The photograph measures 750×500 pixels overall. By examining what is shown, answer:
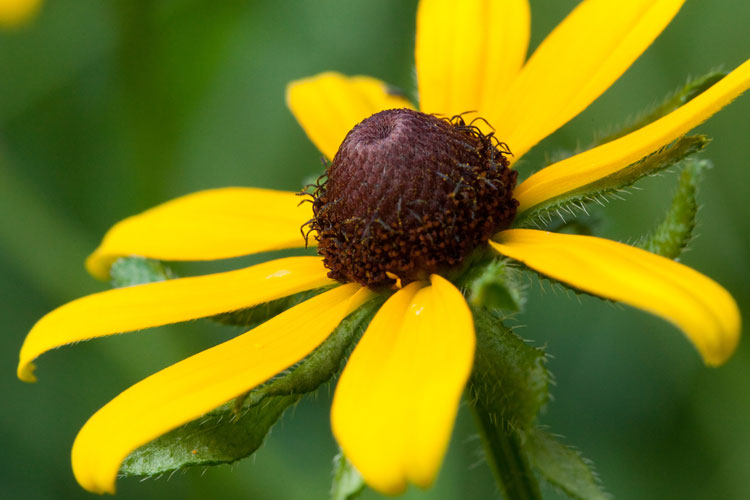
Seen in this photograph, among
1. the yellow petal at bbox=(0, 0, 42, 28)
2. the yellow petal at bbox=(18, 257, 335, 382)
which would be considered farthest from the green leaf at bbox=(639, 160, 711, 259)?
the yellow petal at bbox=(0, 0, 42, 28)

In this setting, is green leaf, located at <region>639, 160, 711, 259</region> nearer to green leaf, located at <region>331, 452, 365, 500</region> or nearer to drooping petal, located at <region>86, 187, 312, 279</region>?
green leaf, located at <region>331, 452, 365, 500</region>

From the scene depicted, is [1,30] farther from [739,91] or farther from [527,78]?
[739,91]

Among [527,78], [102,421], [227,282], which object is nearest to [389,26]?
Answer: [527,78]

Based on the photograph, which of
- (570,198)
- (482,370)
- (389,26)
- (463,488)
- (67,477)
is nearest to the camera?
(482,370)

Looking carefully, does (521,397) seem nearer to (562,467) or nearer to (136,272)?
(562,467)

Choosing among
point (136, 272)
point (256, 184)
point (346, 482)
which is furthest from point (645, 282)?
point (256, 184)

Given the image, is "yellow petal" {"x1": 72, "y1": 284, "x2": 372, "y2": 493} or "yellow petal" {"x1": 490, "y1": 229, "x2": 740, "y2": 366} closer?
"yellow petal" {"x1": 490, "y1": 229, "x2": 740, "y2": 366}

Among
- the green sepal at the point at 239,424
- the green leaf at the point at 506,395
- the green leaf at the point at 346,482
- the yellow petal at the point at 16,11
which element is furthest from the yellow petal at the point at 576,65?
the yellow petal at the point at 16,11
